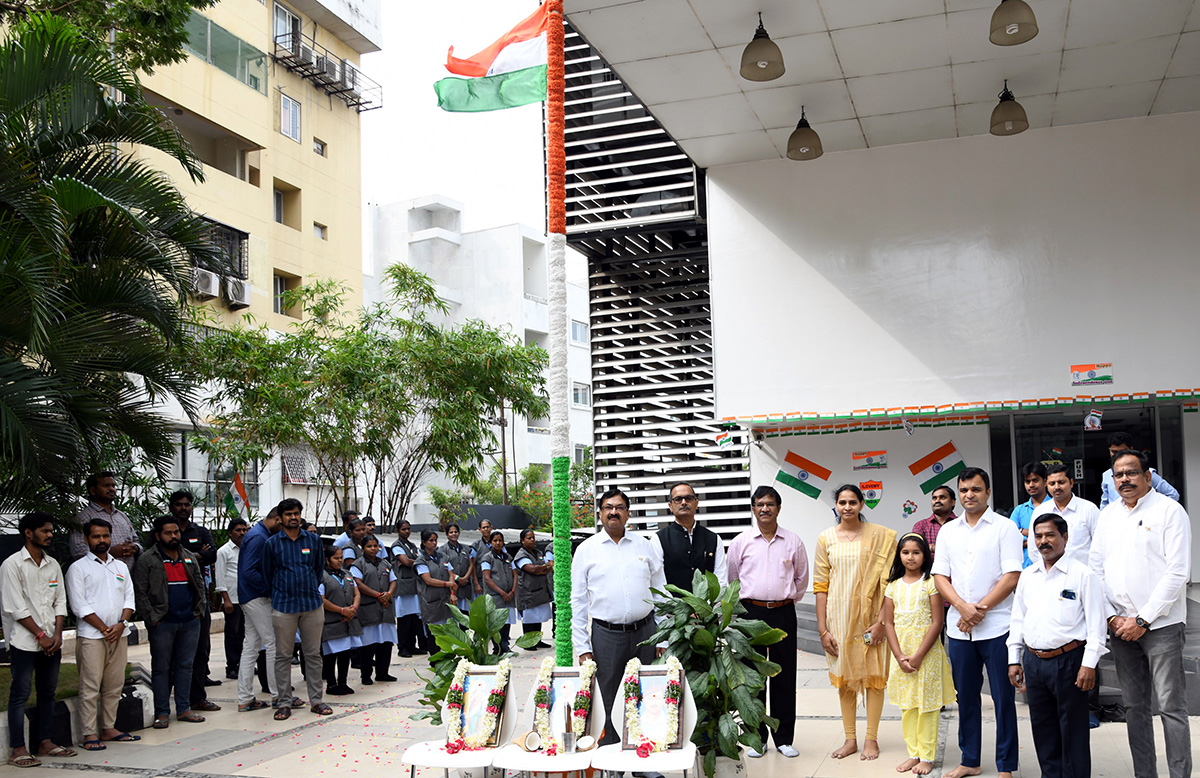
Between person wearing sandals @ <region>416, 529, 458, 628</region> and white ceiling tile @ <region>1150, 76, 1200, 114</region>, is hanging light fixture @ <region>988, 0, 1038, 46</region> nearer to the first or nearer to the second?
white ceiling tile @ <region>1150, 76, 1200, 114</region>

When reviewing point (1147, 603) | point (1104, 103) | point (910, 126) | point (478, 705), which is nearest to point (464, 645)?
point (478, 705)

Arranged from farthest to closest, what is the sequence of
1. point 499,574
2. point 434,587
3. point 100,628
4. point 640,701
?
1. point 499,574
2. point 434,587
3. point 100,628
4. point 640,701

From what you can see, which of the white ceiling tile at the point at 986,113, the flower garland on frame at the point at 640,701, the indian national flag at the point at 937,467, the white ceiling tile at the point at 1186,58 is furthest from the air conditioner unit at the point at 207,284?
the flower garland on frame at the point at 640,701

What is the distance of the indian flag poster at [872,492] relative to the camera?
11.5 meters

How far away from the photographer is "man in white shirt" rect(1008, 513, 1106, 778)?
5371 millimetres

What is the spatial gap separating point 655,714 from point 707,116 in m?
6.77

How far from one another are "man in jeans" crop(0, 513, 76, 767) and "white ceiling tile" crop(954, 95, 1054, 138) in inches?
358

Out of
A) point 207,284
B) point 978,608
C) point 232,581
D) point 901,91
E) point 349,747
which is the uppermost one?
point 207,284

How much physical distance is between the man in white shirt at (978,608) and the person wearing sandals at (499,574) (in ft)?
25.4

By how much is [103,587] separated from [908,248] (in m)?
8.35

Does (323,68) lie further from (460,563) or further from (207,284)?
(460,563)

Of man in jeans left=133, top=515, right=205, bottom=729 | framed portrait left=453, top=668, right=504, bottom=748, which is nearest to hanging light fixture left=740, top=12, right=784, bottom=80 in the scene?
framed portrait left=453, top=668, right=504, bottom=748

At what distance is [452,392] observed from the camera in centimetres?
1859

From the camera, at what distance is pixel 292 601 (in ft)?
28.5
